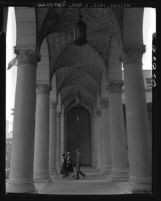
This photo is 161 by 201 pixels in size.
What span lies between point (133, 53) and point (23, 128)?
4.76 meters

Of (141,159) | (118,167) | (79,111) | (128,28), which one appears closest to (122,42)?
(128,28)

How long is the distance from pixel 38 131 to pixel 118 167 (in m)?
4.44

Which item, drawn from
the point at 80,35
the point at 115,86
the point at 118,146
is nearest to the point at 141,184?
the point at 80,35

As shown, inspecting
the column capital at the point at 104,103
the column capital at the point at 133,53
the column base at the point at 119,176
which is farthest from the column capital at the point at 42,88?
the column capital at the point at 104,103

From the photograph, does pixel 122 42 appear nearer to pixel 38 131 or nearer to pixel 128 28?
pixel 128 28

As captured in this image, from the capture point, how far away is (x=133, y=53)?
36.2 ft

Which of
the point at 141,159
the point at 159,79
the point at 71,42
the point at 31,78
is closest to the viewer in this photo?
the point at 159,79

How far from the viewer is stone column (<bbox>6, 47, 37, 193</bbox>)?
984 centimetres

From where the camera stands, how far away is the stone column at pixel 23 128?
9836mm

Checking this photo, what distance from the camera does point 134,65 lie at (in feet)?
35.8

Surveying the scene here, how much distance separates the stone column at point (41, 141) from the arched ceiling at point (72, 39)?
2360mm

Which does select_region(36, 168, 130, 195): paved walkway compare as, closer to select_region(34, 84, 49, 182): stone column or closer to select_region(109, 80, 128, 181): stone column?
select_region(109, 80, 128, 181): stone column

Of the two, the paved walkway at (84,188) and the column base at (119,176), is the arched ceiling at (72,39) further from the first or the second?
the column base at (119,176)

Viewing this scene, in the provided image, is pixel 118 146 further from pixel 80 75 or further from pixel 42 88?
pixel 80 75
